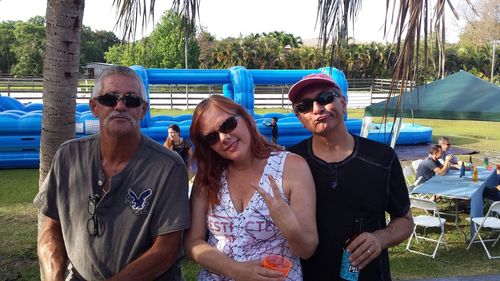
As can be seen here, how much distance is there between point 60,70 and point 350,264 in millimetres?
1885

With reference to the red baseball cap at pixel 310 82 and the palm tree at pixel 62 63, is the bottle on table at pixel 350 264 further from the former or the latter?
the palm tree at pixel 62 63

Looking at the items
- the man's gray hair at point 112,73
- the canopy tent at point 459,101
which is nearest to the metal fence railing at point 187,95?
the canopy tent at point 459,101

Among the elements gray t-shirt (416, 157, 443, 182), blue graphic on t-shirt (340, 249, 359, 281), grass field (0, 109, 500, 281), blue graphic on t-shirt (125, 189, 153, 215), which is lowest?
grass field (0, 109, 500, 281)

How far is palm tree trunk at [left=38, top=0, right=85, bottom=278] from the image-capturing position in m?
2.65

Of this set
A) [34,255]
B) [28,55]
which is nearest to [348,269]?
[34,255]

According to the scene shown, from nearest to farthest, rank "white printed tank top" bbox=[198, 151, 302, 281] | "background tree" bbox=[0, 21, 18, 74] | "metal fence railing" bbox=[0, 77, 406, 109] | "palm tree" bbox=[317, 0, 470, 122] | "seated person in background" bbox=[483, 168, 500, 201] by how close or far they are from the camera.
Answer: "palm tree" bbox=[317, 0, 470, 122], "white printed tank top" bbox=[198, 151, 302, 281], "seated person in background" bbox=[483, 168, 500, 201], "metal fence railing" bbox=[0, 77, 406, 109], "background tree" bbox=[0, 21, 18, 74]

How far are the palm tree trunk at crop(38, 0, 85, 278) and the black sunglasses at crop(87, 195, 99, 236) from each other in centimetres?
101

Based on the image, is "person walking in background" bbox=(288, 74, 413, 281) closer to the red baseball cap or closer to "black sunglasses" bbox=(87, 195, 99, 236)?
the red baseball cap

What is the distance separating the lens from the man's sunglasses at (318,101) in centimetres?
183

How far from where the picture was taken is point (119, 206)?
187 cm

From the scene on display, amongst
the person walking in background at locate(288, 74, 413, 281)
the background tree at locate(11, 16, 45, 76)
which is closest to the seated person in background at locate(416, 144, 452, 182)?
the person walking in background at locate(288, 74, 413, 281)

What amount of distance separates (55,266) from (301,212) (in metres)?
1.05

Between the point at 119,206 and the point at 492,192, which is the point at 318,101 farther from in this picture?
the point at 492,192

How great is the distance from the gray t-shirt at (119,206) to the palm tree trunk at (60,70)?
2.73 ft
